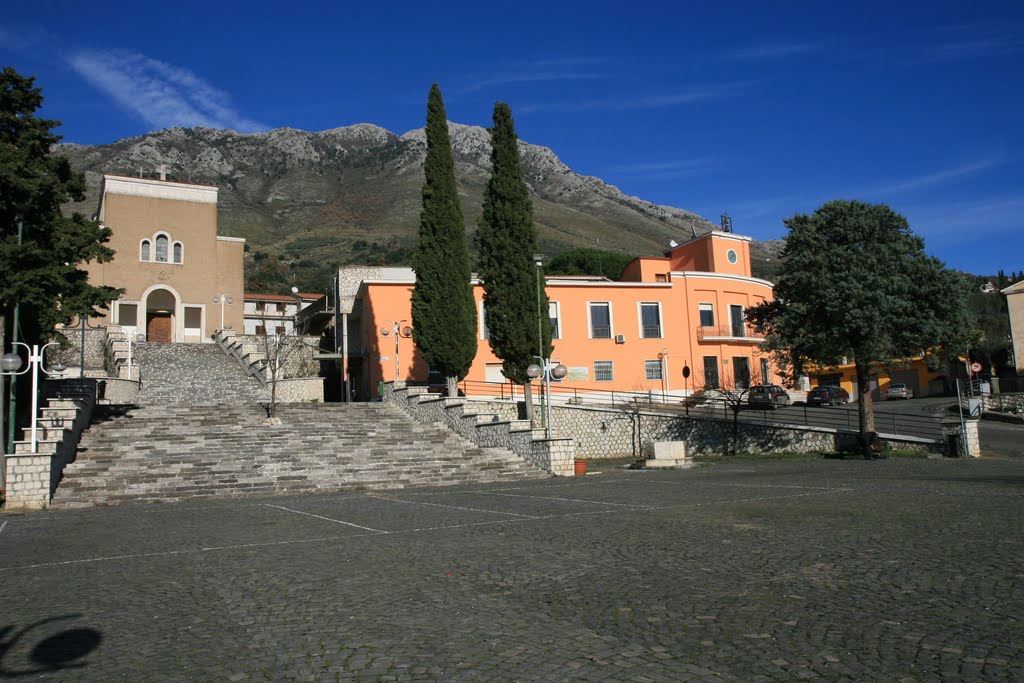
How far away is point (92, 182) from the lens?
11181 centimetres

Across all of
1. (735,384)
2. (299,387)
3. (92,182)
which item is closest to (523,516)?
(299,387)

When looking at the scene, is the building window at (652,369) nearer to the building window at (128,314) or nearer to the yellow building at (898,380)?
the yellow building at (898,380)

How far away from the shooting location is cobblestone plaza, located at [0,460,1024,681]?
175 inches

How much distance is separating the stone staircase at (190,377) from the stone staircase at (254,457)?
4.71 metres

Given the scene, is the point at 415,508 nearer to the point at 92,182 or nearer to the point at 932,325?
the point at 932,325

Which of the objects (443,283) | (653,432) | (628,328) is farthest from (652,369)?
(443,283)

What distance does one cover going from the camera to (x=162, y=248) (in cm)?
4278

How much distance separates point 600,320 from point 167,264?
79.8ft

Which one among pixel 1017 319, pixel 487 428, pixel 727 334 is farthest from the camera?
pixel 1017 319

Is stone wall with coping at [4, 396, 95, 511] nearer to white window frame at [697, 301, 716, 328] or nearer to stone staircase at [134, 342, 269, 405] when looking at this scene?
stone staircase at [134, 342, 269, 405]

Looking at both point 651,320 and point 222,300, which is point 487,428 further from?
point 222,300

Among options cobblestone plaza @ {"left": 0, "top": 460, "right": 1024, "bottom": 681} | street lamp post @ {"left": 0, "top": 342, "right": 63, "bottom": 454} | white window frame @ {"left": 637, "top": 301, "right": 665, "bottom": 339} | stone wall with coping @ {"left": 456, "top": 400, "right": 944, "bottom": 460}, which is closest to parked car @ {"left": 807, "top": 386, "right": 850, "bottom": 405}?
white window frame @ {"left": 637, "top": 301, "right": 665, "bottom": 339}

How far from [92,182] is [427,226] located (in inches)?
4127

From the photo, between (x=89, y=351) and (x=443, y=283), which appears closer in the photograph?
(x=443, y=283)
